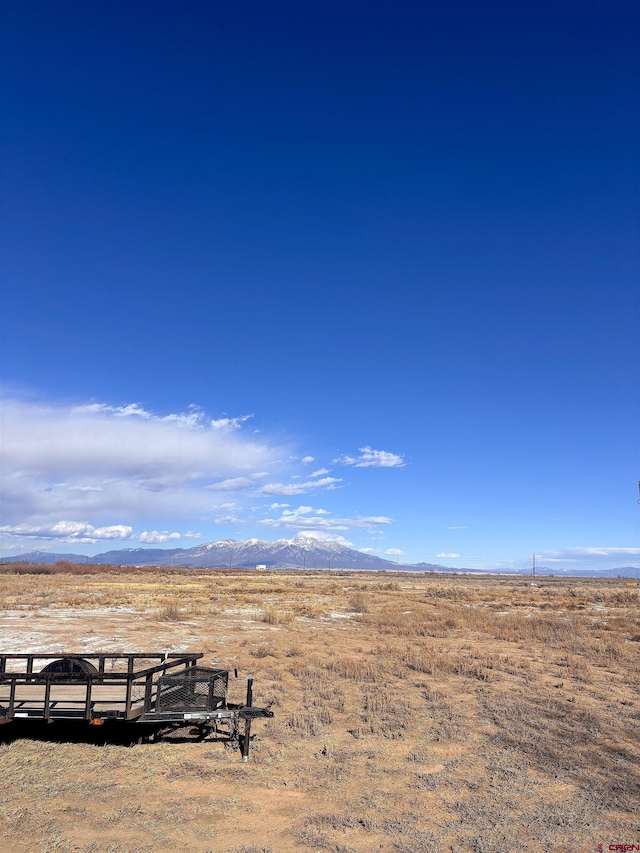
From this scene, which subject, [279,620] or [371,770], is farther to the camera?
[279,620]

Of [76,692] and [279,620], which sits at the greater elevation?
[76,692]

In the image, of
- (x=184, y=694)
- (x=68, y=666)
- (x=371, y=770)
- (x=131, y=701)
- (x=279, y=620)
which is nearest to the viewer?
(x=131, y=701)

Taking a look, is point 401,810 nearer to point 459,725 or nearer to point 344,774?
point 344,774

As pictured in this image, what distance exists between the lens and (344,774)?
8.75 meters

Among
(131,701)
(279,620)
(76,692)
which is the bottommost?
(279,620)

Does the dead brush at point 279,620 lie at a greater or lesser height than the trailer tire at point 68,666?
lesser

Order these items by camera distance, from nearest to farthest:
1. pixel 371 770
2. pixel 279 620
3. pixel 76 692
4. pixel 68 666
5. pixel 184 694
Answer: pixel 184 694
pixel 371 770
pixel 68 666
pixel 76 692
pixel 279 620

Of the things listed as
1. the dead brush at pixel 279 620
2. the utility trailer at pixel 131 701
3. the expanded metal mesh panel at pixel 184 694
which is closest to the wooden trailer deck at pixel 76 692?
the utility trailer at pixel 131 701

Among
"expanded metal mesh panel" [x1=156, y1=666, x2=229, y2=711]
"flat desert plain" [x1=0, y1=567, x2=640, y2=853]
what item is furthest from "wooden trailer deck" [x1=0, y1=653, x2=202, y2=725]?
"flat desert plain" [x1=0, y1=567, x2=640, y2=853]

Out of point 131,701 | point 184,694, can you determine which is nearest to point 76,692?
point 131,701

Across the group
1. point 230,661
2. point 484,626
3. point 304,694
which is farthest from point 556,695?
point 484,626

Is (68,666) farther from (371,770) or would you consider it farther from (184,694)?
(371,770)

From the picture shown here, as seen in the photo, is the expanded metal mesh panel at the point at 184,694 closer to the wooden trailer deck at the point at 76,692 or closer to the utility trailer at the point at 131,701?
the utility trailer at the point at 131,701

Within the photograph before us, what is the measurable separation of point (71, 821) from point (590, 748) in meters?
8.23
